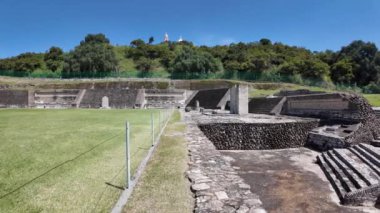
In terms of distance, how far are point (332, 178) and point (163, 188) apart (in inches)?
298

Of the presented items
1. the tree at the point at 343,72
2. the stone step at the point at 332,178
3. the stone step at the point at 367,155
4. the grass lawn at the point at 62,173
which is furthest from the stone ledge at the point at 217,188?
the tree at the point at 343,72

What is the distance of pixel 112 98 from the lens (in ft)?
141

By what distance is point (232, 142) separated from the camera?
17.0 meters

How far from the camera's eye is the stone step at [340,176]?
922cm

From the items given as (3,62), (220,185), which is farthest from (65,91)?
(220,185)

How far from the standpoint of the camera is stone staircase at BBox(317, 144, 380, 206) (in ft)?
27.5

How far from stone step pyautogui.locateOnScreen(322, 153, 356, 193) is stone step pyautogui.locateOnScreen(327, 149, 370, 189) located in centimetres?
10

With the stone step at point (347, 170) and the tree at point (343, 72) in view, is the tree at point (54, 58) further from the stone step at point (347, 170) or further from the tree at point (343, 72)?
the stone step at point (347, 170)

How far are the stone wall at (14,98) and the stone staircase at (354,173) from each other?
41469mm

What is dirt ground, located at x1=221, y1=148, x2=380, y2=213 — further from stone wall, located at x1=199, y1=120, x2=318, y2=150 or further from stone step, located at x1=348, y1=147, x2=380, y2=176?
stone step, located at x1=348, y1=147, x2=380, y2=176

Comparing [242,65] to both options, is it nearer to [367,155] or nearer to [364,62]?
[364,62]

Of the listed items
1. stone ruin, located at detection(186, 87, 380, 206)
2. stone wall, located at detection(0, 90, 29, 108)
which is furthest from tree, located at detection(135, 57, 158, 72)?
stone ruin, located at detection(186, 87, 380, 206)

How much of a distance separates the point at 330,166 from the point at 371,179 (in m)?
2.92

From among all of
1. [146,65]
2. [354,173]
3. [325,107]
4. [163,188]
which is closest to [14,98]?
[146,65]
